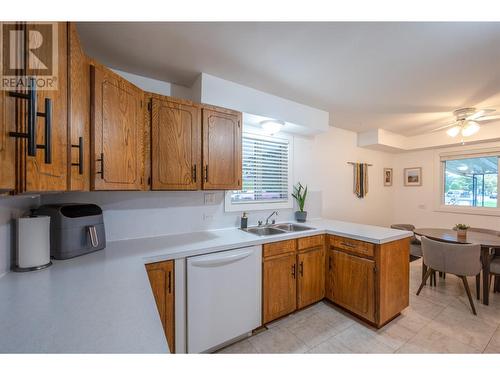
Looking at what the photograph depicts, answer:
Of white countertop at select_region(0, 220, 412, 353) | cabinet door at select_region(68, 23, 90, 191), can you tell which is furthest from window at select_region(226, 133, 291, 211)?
cabinet door at select_region(68, 23, 90, 191)

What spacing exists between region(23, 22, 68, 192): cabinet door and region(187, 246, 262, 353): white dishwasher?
0.91 meters

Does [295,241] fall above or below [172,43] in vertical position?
below

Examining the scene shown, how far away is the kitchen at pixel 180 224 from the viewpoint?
2.46 feet

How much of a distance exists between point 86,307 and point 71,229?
741 millimetres

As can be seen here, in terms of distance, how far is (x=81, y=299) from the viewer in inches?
31.7

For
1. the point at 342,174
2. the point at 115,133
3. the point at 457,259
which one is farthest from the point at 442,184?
the point at 115,133

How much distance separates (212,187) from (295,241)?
3.21 ft

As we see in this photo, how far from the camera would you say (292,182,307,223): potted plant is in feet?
8.80

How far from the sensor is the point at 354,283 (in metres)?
1.99

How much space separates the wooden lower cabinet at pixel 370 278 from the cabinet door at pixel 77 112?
2.19 meters

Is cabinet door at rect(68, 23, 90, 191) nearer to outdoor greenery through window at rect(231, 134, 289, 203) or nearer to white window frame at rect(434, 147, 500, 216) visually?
outdoor greenery through window at rect(231, 134, 289, 203)

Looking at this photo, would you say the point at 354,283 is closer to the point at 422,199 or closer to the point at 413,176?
the point at 422,199
